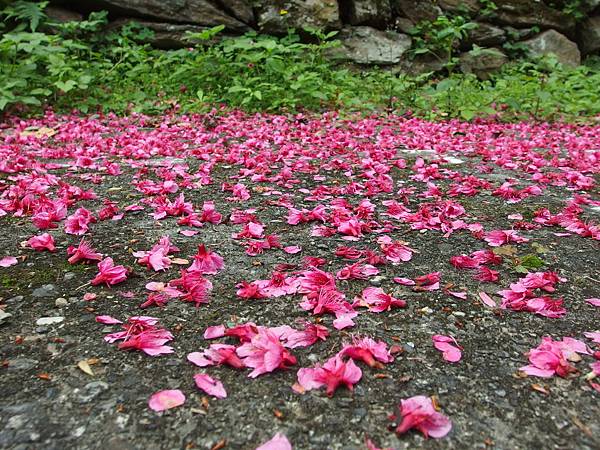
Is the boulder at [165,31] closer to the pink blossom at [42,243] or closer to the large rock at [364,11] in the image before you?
the large rock at [364,11]

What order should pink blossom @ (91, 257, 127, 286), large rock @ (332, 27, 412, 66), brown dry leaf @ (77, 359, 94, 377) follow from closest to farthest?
1. brown dry leaf @ (77, 359, 94, 377)
2. pink blossom @ (91, 257, 127, 286)
3. large rock @ (332, 27, 412, 66)

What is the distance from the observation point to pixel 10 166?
13.5 ft

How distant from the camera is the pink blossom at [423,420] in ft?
4.19

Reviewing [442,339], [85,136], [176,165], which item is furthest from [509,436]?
Answer: [85,136]

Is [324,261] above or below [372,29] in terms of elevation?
below

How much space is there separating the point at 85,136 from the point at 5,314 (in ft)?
14.6

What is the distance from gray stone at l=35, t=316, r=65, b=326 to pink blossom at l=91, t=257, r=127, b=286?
258 millimetres

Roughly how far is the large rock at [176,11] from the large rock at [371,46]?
2229 millimetres

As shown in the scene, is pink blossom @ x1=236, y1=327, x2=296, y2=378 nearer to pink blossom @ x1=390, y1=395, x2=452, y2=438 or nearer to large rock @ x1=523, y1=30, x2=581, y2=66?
pink blossom @ x1=390, y1=395, x2=452, y2=438

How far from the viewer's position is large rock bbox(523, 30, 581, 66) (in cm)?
1189

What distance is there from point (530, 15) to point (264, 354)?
1338cm

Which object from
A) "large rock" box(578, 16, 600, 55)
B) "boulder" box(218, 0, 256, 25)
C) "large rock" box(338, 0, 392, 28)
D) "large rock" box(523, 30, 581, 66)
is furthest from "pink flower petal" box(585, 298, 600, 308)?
"large rock" box(578, 16, 600, 55)

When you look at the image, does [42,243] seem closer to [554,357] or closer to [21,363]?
[21,363]

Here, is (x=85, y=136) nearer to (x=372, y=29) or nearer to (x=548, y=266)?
(x=548, y=266)
